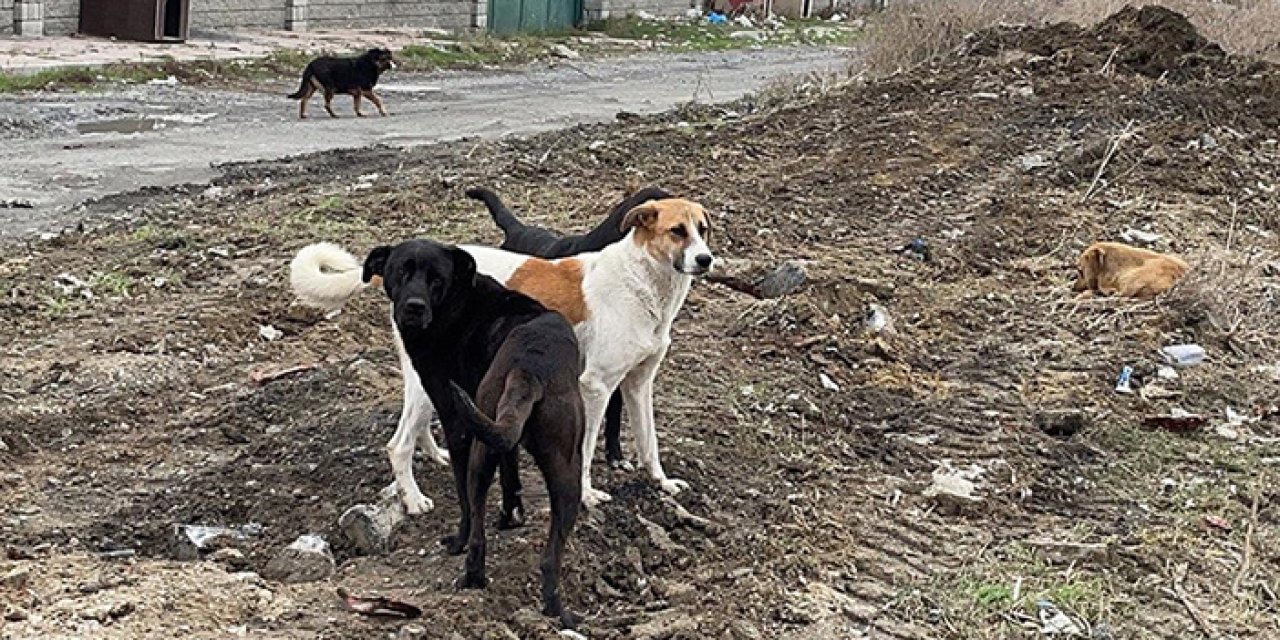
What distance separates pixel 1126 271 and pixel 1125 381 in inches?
64.5

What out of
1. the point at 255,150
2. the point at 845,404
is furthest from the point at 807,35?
the point at 845,404

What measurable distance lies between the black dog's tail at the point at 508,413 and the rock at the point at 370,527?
2.75 ft

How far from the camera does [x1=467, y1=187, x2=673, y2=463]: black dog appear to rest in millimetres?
6551

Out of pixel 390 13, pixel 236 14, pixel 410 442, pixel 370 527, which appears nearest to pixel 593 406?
pixel 410 442

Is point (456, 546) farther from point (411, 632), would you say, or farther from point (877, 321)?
point (877, 321)

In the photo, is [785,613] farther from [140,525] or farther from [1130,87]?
[1130,87]

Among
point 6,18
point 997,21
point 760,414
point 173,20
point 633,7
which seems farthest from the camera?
point 633,7

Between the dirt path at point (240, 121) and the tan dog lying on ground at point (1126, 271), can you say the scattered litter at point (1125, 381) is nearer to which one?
the tan dog lying on ground at point (1126, 271)

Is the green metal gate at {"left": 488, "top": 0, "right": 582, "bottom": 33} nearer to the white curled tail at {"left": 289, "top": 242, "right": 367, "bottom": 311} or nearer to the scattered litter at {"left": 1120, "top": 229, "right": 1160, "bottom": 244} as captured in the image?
the scattered litter at {"left": 1120, "top": 229, "right": 1160, "bottom": 244}

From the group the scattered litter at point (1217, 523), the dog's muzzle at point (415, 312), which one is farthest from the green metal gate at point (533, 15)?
the dog's muzzle at point (415, 312)

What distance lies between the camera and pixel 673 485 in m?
6.30

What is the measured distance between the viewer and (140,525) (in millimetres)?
5906

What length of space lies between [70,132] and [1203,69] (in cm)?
1029

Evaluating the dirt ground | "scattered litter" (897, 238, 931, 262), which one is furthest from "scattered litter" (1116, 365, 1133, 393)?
"scattered litter" (897, 238, 931, 262)
